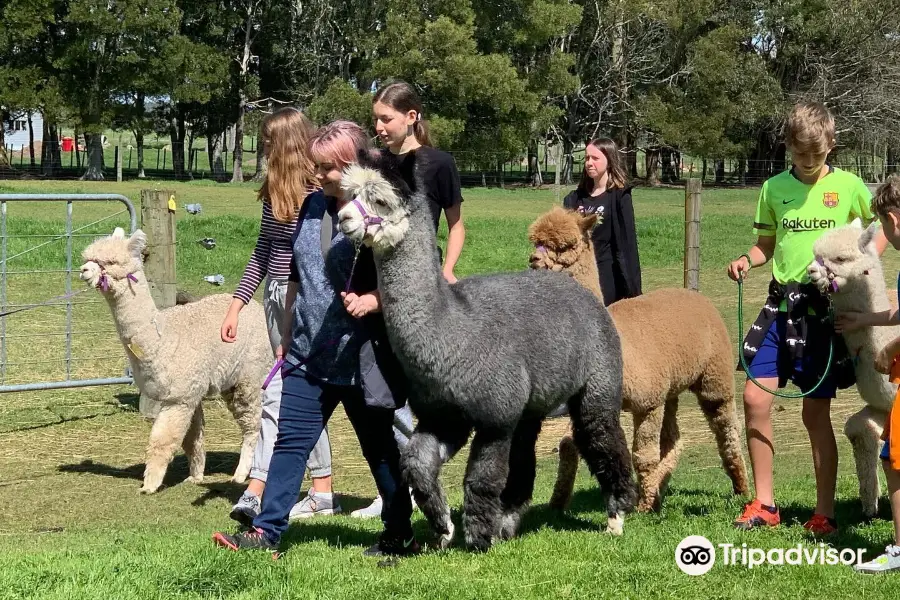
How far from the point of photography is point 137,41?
36719 millimetres

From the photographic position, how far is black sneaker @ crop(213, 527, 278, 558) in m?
4.36

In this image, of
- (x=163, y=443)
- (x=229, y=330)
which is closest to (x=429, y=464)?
(x=229, y=330)

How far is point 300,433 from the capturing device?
438 centimetres

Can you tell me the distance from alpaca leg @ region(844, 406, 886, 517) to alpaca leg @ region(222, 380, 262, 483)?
3776 millimetres

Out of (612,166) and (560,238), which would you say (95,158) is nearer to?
(612,166)

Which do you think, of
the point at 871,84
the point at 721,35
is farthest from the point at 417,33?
the point at 871,84

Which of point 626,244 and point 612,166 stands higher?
point 612,166

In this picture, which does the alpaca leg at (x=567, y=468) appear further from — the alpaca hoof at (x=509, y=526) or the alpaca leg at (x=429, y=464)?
the alpaca leg at (x=429, y=464)

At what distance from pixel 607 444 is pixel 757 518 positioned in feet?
2.68

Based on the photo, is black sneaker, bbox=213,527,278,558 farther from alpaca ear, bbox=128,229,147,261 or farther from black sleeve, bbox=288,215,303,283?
alpaca ear, bbox=128,229,147,261

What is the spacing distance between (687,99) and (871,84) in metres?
6.85

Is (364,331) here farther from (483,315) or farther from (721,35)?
(721,35)

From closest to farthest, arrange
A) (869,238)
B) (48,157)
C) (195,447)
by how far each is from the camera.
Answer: (869,238) < (195,447) < (48,157)

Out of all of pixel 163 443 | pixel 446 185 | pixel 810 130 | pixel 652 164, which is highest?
pixel 652 164
